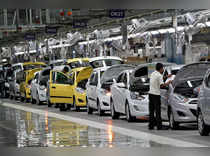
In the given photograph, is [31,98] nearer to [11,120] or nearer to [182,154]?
[11,120]

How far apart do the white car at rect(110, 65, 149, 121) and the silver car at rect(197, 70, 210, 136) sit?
163 inches

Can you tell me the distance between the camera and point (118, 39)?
40375 millimetres

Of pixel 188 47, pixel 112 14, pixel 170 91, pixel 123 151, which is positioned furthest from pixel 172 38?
pixel 123 151

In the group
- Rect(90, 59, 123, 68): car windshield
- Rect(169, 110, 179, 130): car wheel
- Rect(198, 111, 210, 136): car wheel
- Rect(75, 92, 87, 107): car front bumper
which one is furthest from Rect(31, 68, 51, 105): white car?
Rect(198, 111, 210, 136): car wheel

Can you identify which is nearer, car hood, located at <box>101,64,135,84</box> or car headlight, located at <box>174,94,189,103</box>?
car headlight, located at <box>174,94,189,103</box>

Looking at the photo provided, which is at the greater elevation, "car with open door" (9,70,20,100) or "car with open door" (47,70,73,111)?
"car with open door" (47,70,73,111)

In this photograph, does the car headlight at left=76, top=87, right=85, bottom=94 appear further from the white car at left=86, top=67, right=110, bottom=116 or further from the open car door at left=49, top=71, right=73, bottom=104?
the white car at left=86, top=67, right=110, bottom=116

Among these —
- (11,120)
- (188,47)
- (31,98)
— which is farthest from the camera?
(31,98)

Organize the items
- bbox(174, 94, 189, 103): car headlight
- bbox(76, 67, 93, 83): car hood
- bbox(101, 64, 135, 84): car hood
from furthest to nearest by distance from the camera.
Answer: bbox(76, 67, 93, 83): car hood → bbox(101, 64, 135, 84): car hood → bbox(174, 94, 189, 103): car headlight

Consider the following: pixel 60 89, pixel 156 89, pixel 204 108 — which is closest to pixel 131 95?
pixel 156 89

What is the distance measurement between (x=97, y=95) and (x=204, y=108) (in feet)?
32.0

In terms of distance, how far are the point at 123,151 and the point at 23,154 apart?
1.84m

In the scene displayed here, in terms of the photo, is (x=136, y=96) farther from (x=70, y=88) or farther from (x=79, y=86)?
(x=70, y=88)

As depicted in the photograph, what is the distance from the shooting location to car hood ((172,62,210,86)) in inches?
762
